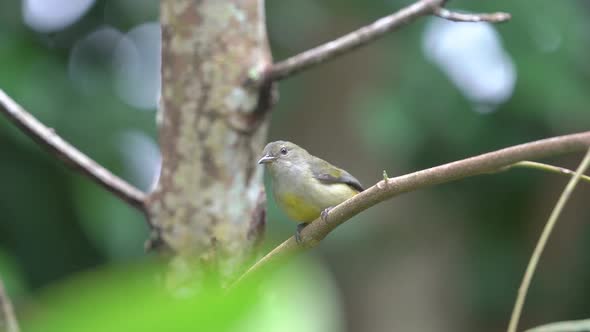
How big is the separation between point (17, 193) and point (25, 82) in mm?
771

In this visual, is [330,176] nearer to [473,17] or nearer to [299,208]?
[299,208]

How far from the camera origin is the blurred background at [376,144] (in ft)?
17.1

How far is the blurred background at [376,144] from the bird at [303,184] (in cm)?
32

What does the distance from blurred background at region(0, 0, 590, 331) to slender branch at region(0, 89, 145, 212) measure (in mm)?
520

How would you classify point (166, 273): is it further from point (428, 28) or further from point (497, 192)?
point (497, 192)

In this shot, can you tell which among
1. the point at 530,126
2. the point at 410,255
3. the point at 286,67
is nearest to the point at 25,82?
the point at 286,67

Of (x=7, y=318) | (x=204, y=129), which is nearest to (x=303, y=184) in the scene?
(x=204, y=129)

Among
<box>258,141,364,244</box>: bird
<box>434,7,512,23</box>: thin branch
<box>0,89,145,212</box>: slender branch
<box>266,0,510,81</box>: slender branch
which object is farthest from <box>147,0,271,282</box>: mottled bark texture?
<box>258,141,364,244</box>: bird

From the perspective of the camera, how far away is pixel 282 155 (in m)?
4.94

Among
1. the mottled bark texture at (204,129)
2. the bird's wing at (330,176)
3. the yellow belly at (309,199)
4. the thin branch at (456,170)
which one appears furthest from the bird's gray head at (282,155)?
the thin branch at (456,170)

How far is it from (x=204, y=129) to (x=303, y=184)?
122 centimetres

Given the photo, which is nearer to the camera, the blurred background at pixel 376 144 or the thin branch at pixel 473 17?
the thin branch at pixel 473 17

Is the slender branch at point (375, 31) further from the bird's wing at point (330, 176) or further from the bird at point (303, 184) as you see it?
the bird's wing at point (330, 176)

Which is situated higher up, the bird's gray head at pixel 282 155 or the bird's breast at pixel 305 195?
the bird's gray head at pixel 282 155
